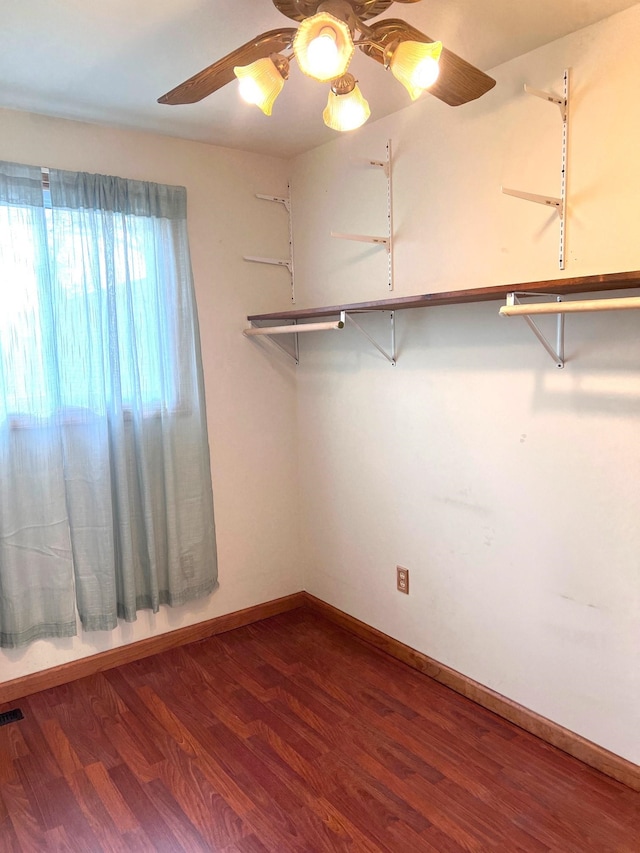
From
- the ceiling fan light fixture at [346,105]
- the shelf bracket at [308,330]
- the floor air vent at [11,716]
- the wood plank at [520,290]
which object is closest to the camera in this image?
the ceiling fan light fixture at [346,105]

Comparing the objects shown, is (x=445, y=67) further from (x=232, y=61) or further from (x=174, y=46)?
(x=174, y=46)

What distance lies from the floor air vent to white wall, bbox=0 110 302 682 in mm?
169

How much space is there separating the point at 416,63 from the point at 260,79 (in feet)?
1.22

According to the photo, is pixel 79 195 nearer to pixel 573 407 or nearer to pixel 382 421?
pixel 382 421

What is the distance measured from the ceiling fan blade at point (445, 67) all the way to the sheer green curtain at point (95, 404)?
5.06 feet

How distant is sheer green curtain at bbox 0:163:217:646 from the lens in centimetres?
252

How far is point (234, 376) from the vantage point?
320 centimetres

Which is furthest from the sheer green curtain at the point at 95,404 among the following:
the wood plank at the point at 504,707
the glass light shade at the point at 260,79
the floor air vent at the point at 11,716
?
the glass light shade at the point at 260,79

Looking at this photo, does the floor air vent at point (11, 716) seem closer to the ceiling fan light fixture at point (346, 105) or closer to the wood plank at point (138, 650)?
the wood plank at point (138, 650)

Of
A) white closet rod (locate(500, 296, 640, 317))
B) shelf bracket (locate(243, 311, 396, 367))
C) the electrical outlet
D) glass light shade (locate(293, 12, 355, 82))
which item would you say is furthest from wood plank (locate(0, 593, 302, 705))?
glass light shade (locate(293, 12, 355, 82))

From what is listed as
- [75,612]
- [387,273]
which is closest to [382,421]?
[387,273]

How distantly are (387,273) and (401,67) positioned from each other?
1.34 metres

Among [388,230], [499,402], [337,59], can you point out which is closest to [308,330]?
[388,230]

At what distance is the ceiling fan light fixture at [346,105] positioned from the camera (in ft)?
5.20
